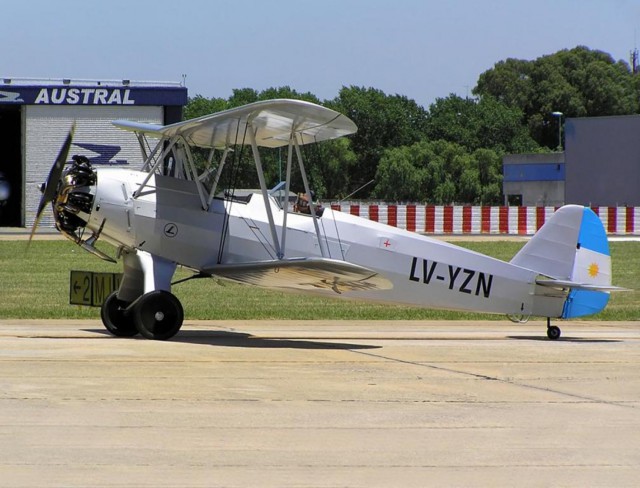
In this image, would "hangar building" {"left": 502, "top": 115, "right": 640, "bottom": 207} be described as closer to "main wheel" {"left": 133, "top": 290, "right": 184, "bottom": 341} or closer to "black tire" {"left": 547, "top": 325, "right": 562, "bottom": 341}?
"black tire" {"left": 547, "top": 325, "right": 562, "bottom": 341}

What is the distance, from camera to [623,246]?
142 ft

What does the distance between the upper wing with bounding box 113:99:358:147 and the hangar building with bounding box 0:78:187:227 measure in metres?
35.6

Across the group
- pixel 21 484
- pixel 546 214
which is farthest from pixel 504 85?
pixel 21 484

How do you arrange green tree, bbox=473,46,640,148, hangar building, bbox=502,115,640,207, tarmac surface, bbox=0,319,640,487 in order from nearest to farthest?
tarmac surface, bbox=0,319,640,487 < hangar building, bbox=502,115,640,207 < green tree, bbox=473,46,640,148

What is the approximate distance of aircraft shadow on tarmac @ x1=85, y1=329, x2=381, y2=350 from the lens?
581 inches

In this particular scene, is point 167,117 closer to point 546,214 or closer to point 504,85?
point 546,214

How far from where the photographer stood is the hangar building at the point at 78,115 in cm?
5116

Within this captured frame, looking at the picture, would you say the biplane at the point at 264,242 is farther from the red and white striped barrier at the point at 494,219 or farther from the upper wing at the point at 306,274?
the red and white striped barrier at the point at 494,219

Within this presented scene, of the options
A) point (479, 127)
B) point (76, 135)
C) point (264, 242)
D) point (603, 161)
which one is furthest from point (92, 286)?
point (479, 127)

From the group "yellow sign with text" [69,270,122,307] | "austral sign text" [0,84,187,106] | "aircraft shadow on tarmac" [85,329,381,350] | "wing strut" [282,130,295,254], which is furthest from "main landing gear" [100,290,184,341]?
"austral sign text" [0,84,187,106]

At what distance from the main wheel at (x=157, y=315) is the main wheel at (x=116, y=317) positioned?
2.86 ft

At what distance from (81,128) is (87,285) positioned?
36.6 meters

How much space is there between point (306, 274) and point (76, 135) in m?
39.1

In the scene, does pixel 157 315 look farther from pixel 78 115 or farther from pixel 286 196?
pixel 78 115
